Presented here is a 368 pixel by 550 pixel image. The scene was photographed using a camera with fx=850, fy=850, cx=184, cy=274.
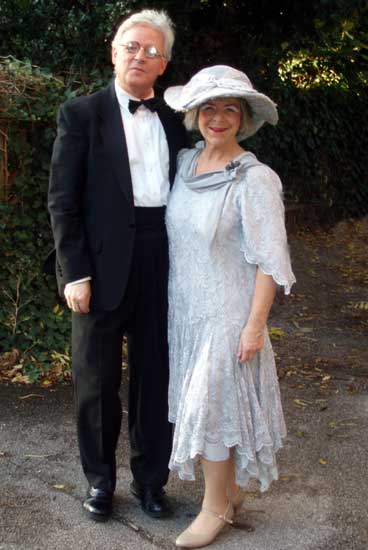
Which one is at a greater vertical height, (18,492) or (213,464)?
(213,464)

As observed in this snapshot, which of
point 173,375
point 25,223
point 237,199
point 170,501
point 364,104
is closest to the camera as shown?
point 237,199

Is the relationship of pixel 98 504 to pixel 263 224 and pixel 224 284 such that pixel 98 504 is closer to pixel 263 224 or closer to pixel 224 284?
pixel 224 284

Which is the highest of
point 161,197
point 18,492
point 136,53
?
point 136,53

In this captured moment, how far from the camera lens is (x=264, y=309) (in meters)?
3.32

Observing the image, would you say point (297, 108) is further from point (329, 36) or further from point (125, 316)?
point (125, 316)

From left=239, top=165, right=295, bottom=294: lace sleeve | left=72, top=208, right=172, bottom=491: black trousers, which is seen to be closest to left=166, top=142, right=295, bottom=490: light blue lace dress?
left=239, top=165, right=295, bottom=294: lace sleeve

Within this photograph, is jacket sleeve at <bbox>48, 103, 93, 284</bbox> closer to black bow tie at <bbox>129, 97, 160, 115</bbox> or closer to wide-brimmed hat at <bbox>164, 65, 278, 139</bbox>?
black bow tie at <bbox>129, 97, 160, 115</bbox>

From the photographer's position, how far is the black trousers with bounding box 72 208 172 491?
3.49 meters

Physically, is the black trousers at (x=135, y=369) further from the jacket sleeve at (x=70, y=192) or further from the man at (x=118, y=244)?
the jacket sleeve at (x=70, y=192)

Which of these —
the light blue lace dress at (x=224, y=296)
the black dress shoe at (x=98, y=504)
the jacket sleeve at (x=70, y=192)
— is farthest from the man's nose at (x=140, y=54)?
the black dress shoe at (x=98, y=504)

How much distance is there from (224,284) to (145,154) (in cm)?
65

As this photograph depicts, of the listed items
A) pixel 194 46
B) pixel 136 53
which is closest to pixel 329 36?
pixel 194 46

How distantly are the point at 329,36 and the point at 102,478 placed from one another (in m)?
7.24

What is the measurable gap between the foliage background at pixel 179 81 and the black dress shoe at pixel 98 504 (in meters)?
1.75
